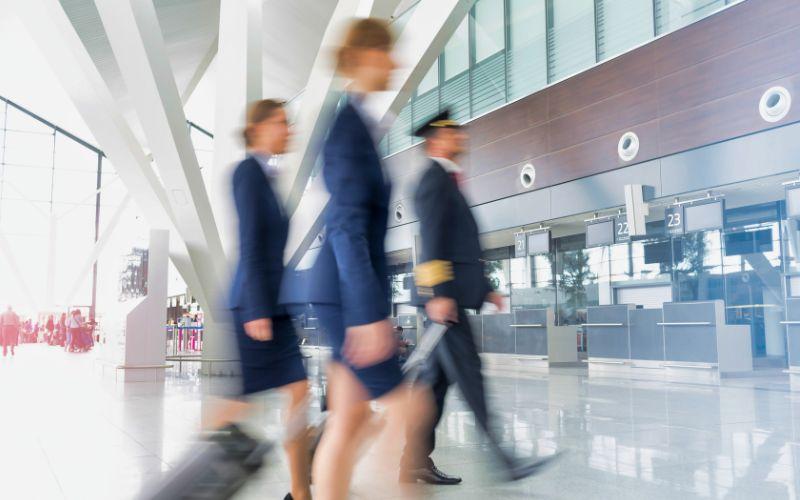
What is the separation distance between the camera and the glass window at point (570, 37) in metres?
12.2

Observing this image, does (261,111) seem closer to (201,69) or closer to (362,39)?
(362,39)

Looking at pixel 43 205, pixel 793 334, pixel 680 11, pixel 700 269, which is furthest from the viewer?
pixel 43 205

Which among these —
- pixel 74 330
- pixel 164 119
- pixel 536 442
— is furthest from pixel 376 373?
pixel 74 330

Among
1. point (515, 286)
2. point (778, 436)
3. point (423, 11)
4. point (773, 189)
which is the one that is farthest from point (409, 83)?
point (515, 286)

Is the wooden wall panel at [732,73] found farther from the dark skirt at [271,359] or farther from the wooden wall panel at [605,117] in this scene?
the dark skirt at [271,359]

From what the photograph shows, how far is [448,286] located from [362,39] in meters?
1.24

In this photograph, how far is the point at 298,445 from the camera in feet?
8.11

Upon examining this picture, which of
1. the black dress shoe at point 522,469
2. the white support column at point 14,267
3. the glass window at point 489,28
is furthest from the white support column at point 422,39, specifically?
the white support column at point 14,267

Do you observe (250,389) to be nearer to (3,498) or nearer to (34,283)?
(3,498)

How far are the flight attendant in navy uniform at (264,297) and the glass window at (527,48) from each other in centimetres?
1162

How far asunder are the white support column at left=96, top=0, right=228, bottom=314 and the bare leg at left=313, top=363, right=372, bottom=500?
21.4 ft

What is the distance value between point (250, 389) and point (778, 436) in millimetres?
3874

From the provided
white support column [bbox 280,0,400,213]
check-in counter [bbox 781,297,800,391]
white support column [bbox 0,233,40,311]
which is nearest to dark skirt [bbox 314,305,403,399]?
white support column [bbox 280,0,400,213]

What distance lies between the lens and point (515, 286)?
18031 millimetres
